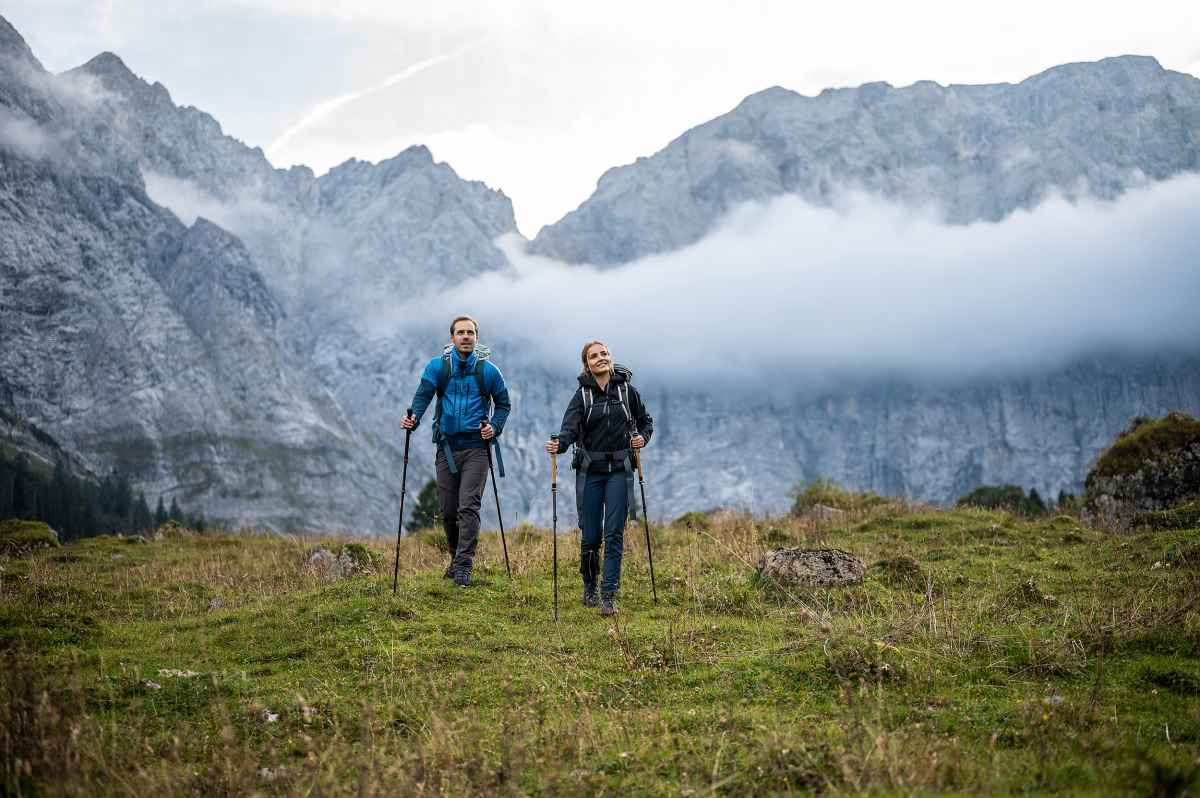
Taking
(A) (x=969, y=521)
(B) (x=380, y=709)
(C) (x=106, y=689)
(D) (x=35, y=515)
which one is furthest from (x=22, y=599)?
(D) (x=35, y=515)

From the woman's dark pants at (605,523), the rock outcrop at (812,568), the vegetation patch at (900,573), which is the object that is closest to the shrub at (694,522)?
the vegetation patch at (900,573)

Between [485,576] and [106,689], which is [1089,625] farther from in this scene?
[106,689]

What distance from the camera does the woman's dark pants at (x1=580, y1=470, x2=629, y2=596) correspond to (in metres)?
12.5

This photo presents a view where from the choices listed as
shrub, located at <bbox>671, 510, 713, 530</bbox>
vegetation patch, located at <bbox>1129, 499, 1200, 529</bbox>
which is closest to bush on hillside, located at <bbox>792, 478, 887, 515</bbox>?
shrub, located at <bbox>671, 510, 713, 530</bbox>

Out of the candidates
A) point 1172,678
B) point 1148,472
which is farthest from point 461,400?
point 1148,472

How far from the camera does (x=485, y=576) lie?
580 inches

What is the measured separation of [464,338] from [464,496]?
2.52m

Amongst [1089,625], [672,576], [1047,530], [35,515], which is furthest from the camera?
[35,515]

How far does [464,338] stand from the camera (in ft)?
46.0

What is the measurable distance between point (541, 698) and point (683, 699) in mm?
1400

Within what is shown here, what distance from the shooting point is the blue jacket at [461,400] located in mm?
13953

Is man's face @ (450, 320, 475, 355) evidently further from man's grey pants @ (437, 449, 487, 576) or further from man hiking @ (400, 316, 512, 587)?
man's grey pants @ (437, 449, 487, 576)

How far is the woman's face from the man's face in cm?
231

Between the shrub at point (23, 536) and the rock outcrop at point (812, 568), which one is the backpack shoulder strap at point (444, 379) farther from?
the shrub at point (23, 536)
